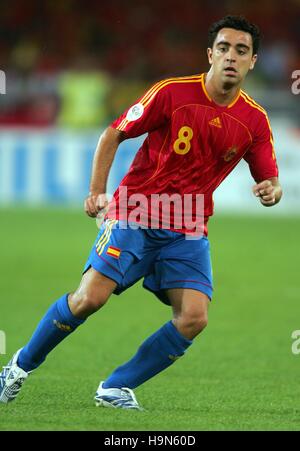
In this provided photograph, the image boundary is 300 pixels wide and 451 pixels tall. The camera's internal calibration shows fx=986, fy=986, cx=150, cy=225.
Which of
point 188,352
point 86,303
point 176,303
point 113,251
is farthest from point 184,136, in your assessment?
point 188,352

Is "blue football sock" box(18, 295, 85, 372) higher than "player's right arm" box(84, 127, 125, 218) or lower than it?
lower

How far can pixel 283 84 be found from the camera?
18719mm

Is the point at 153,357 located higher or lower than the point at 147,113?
lower

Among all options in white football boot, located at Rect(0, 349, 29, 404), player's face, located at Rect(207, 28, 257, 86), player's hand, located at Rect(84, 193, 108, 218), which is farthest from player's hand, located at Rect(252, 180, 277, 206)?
white football boot, located at Rect(0, 349, 29, 404)

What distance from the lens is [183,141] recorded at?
4988 mm

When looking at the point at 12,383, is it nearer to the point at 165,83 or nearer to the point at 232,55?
the point at 165,83

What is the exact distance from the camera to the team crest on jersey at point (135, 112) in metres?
4.92

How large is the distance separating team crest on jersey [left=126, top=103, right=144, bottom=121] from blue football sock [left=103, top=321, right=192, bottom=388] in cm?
106

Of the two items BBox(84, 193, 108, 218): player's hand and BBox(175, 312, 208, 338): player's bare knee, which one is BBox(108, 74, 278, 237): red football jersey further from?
BBox(175, 312, 208, 338): player's bare knee

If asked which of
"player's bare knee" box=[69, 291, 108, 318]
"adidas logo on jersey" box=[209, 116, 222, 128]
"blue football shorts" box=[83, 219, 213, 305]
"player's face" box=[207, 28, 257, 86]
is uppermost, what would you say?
"player's face" box=[207, 28, 257, 86]

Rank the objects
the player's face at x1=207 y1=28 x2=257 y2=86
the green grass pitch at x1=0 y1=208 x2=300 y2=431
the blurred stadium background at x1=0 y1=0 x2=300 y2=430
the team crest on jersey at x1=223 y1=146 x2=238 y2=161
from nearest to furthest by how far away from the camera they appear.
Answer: the green grass pitch at x1=0 y1=208 x2=300 y2=431, the player's face at x1=207 y1=28 x2=257 y2=86, the team crest on jersey at x1=223 y1=146 x2=238 y2=161, the blurred stadium background at x1=0 y1=0 x2=300 y2=430

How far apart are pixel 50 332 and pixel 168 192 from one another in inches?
36.5

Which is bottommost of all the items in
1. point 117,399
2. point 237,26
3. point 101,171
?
point 117,399

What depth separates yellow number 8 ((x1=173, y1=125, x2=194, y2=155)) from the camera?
499 centimetres
